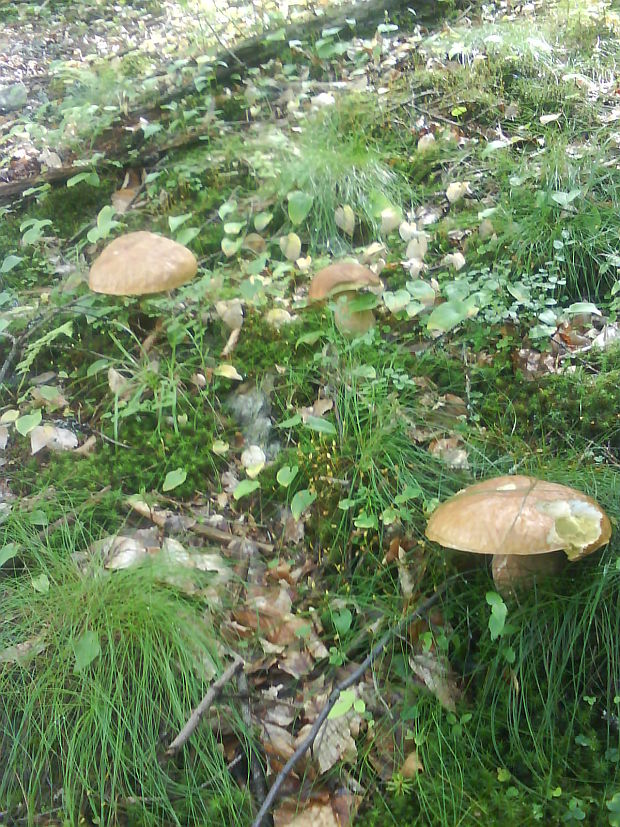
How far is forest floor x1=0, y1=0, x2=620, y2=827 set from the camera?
2094 millimetres

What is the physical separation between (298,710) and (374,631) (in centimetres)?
39

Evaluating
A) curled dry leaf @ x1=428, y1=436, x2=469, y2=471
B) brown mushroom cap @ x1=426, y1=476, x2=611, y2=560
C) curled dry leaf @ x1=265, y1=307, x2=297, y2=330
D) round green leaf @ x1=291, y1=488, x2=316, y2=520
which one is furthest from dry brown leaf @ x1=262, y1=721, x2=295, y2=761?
curled dry leaf @ x1=265, y1=307, x2=297, y2=330

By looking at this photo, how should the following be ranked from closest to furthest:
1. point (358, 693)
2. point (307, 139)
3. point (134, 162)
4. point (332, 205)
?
point (358, 693)
point (332, 205)
point (307, 139)
point (134, 162)

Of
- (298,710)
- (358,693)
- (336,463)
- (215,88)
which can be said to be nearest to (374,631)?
(358,693)

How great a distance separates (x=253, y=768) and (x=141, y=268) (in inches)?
87.7

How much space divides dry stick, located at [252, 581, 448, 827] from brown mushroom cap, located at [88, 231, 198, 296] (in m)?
1.93

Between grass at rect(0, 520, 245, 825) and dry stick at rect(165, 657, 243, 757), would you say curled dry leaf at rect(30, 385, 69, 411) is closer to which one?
grass at rect(0, 520, 245, 825)

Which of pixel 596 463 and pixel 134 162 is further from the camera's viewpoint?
pixel 134 162

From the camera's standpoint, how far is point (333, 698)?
2.23 m

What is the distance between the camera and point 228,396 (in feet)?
11.0

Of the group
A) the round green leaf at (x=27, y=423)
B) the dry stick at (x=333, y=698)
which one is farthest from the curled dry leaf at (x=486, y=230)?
the round green leaf at (x=27, y=423)

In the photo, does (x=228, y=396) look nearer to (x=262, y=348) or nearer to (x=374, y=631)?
(x=262, y=348)

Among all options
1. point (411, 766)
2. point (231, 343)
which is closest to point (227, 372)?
point (231, 343)

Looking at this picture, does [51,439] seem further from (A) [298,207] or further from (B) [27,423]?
(A) [298,207]
